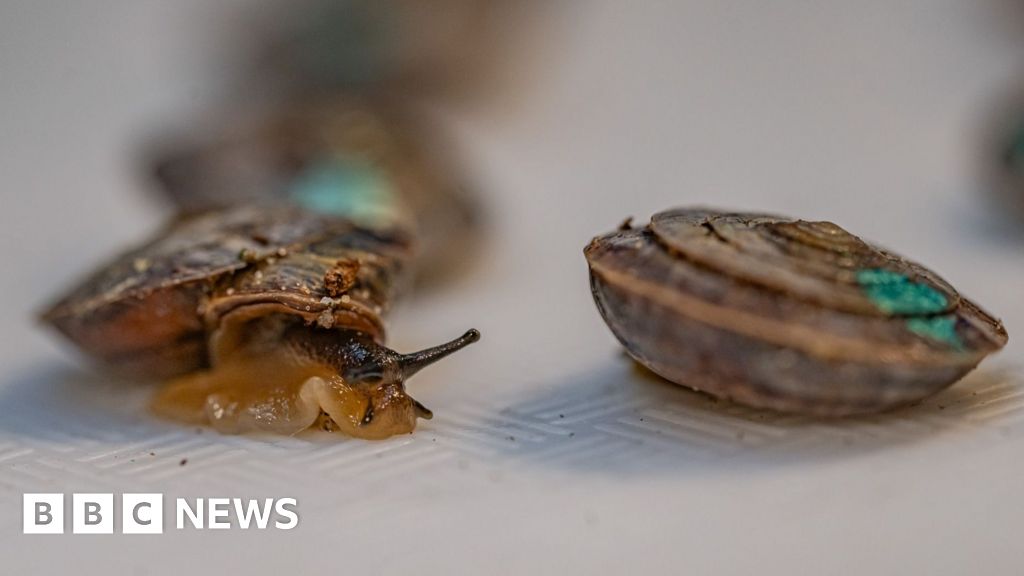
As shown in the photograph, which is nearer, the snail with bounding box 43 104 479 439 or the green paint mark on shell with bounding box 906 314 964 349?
the green paint mark on shell with bounding box 906 314 964 349

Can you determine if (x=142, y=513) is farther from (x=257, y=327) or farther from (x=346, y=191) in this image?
(x=346, y=191)

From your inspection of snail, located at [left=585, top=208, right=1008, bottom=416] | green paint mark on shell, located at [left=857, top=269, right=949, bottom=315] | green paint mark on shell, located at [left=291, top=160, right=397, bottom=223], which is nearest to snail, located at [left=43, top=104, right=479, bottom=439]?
green paint mark on shell, located at [left=291, top=160, right=397, bottom=223]

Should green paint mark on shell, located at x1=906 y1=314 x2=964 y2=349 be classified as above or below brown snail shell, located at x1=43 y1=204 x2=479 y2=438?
below

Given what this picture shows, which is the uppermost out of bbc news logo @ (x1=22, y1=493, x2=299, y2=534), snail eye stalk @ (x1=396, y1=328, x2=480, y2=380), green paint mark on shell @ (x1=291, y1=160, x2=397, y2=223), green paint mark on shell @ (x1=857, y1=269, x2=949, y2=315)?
green paint mark on shell @ (x1=291, y1=160, x2=397, y2=223)

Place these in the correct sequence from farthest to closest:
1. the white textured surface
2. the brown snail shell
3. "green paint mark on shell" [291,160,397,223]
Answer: "green paint mark on shell" [291,160,397,223], the brown snail shell, the white textured surface

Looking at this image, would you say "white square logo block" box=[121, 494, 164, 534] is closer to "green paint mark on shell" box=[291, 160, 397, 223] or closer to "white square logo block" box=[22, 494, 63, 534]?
"white square logo block" box=[22, 494, 63, 534]

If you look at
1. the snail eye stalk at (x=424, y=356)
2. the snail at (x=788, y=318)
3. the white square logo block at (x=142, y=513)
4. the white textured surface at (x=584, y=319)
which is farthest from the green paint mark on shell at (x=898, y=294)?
the white square logo block at (x=142, y=513)

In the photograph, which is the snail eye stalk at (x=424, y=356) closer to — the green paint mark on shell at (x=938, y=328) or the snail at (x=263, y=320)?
the snail at (x=263, y=320)
